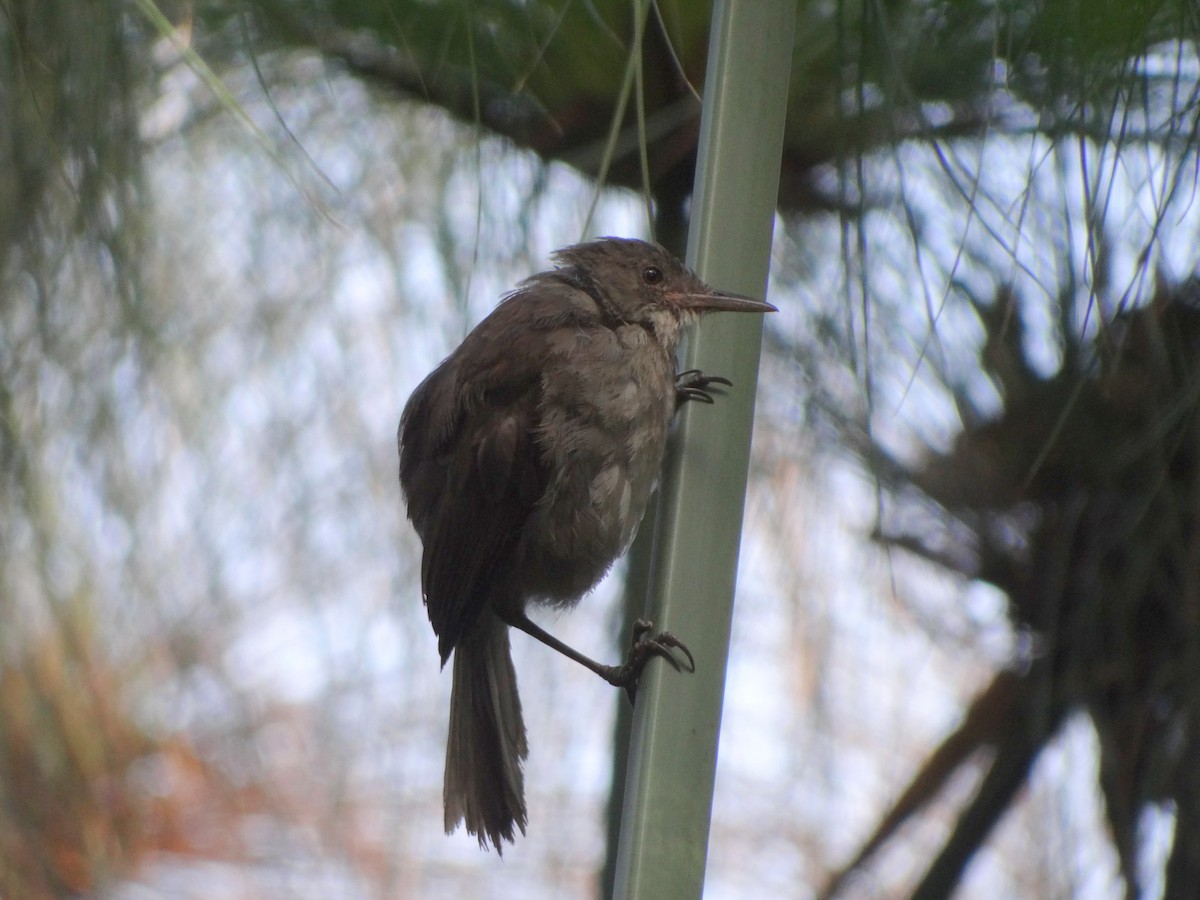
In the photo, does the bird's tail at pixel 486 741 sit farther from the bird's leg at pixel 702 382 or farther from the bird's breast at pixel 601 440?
the bird's leg at pixel 702 382

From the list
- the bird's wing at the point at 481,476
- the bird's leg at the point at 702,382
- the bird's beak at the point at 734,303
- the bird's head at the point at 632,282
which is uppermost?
the bird's head at the point at 632,282

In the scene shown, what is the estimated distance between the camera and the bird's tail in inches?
97.7

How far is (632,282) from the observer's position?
2.59m

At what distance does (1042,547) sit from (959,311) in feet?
1.29

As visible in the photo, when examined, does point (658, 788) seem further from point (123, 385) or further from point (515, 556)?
point (123, 385)

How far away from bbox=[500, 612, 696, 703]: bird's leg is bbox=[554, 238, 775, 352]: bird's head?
0.52 meters

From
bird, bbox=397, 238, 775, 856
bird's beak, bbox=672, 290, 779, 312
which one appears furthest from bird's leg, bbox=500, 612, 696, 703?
bird's beak, bbox=672, 290, 779, 312

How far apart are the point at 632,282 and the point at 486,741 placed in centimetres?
80

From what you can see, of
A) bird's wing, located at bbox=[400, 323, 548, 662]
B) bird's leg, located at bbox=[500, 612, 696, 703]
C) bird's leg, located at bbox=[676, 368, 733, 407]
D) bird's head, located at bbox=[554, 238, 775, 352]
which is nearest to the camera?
bird's leg, located at bbox=[500, 612, 696, 703]

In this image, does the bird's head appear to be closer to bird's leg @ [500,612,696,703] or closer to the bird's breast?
the bird's breast

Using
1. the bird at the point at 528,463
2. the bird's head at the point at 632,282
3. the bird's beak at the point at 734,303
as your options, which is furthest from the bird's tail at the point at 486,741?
the bird's beak at the point at 734,303

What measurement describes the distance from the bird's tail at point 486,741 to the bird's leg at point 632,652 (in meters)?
0.07

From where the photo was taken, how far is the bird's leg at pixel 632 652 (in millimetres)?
1174

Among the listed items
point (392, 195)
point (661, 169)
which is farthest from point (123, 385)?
point (661, 169)
